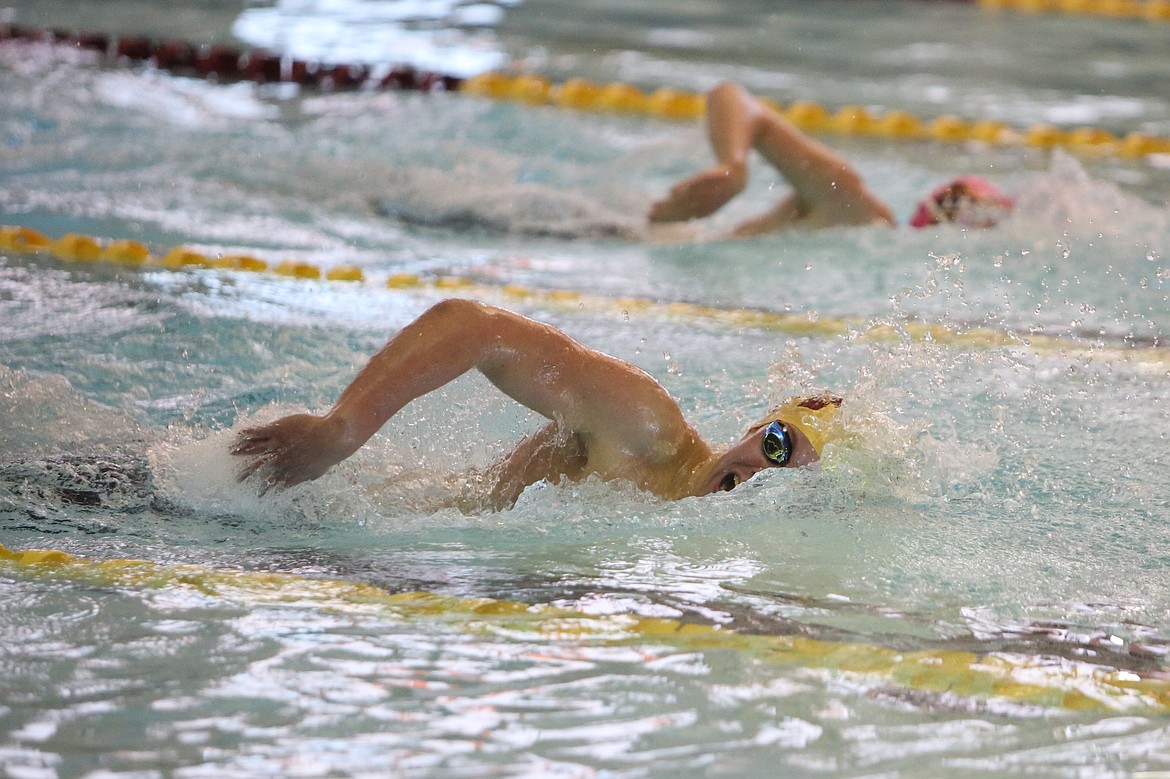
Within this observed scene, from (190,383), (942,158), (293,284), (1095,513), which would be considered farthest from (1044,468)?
(942,158)

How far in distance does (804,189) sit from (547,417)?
285 cm

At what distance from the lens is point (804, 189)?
5.24 metres

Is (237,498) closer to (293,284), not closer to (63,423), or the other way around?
(63,423)

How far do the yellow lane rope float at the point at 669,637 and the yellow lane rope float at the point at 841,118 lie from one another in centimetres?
528

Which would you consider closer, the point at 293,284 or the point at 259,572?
the point at 259,572

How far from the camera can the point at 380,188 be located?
5.89 m

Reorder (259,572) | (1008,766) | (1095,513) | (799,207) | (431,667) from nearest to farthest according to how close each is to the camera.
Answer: (1008,766) → (431,667) → (259,572) → (1095,513) → (799,207)

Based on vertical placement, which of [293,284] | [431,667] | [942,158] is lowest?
[431,667]

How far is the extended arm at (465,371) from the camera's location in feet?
7.97

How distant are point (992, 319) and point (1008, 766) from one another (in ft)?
8.86

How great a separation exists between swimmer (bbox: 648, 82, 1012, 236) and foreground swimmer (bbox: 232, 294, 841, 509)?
240cm

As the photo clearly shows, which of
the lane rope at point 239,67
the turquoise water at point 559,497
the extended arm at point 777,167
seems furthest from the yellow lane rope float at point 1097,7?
the extended arm at point 777,167

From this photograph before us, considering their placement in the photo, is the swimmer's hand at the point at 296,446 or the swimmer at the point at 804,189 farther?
the swimmer at the point at 804,189

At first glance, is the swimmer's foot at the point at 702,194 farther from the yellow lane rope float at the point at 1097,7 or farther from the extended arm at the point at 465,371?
the yellow lane rope float at the point at 1097,7
